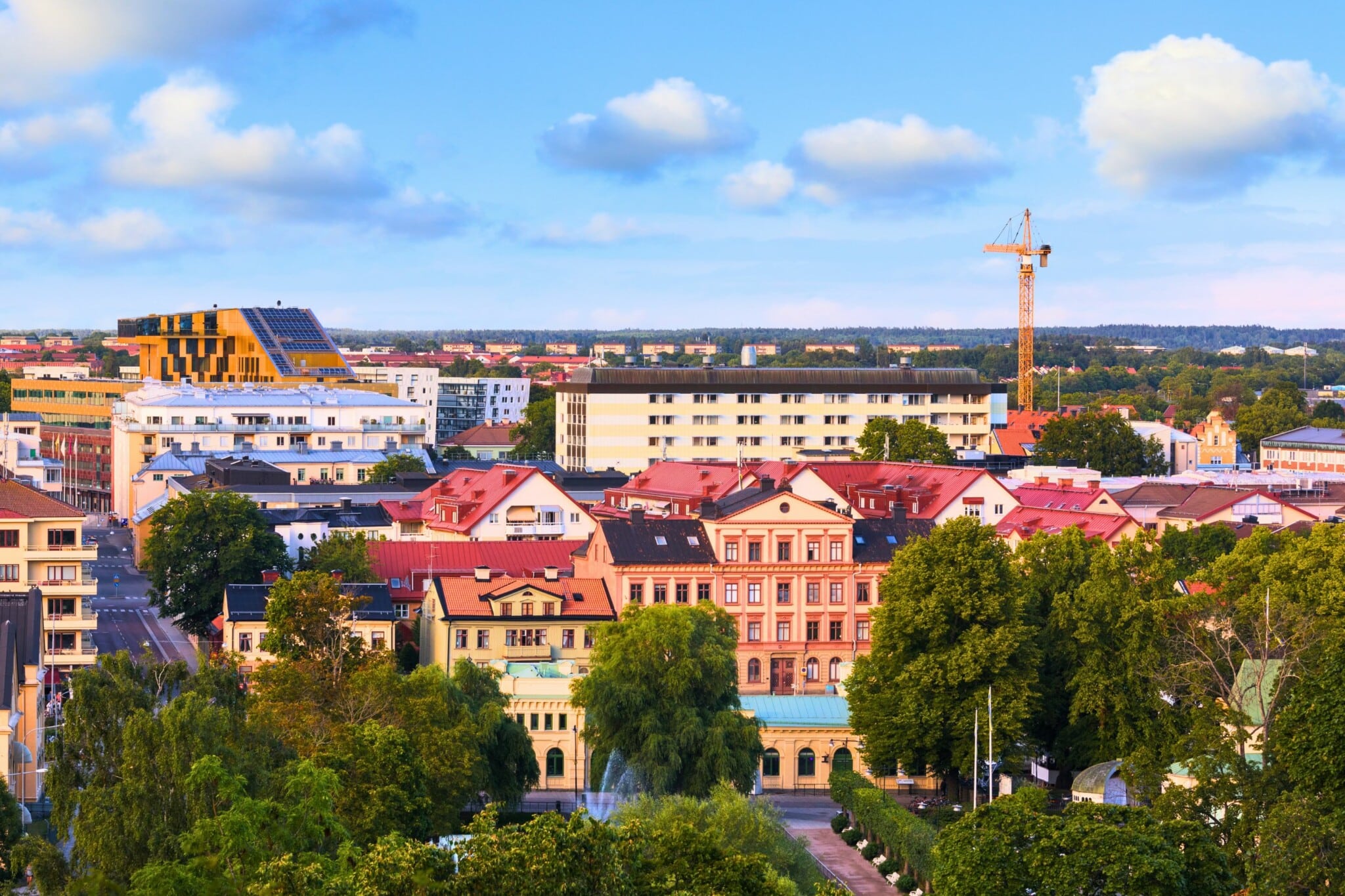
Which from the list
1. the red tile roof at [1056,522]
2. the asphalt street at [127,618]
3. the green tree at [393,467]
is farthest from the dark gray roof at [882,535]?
the green tree at [393,467]

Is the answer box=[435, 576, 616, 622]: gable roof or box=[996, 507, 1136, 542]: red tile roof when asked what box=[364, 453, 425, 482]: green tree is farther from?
box=[435, 576, 616, 622]: gable roof

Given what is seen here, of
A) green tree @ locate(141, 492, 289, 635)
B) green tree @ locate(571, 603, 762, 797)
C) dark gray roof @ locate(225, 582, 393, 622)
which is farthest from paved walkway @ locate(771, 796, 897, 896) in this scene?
green tree @ locate(141, 492, 289, 635)

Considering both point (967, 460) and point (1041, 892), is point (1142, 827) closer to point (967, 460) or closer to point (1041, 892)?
point (1041, 892)

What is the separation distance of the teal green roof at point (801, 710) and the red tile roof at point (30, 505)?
33.4m

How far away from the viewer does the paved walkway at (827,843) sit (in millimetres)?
73000

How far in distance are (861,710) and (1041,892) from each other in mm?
32194

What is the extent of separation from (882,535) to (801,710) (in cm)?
2054

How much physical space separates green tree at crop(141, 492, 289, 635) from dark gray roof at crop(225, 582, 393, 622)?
11792 millimetres

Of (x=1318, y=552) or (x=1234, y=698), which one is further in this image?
(x=1318, y=552)

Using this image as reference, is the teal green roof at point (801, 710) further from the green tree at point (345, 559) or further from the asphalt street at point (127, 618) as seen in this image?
the asphalt street at point (127, 618)

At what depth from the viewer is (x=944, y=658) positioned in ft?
275

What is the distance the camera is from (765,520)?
345 feet

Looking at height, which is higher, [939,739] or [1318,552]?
[1318,552]

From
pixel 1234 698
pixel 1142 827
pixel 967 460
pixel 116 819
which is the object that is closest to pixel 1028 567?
pixel 1234 698
